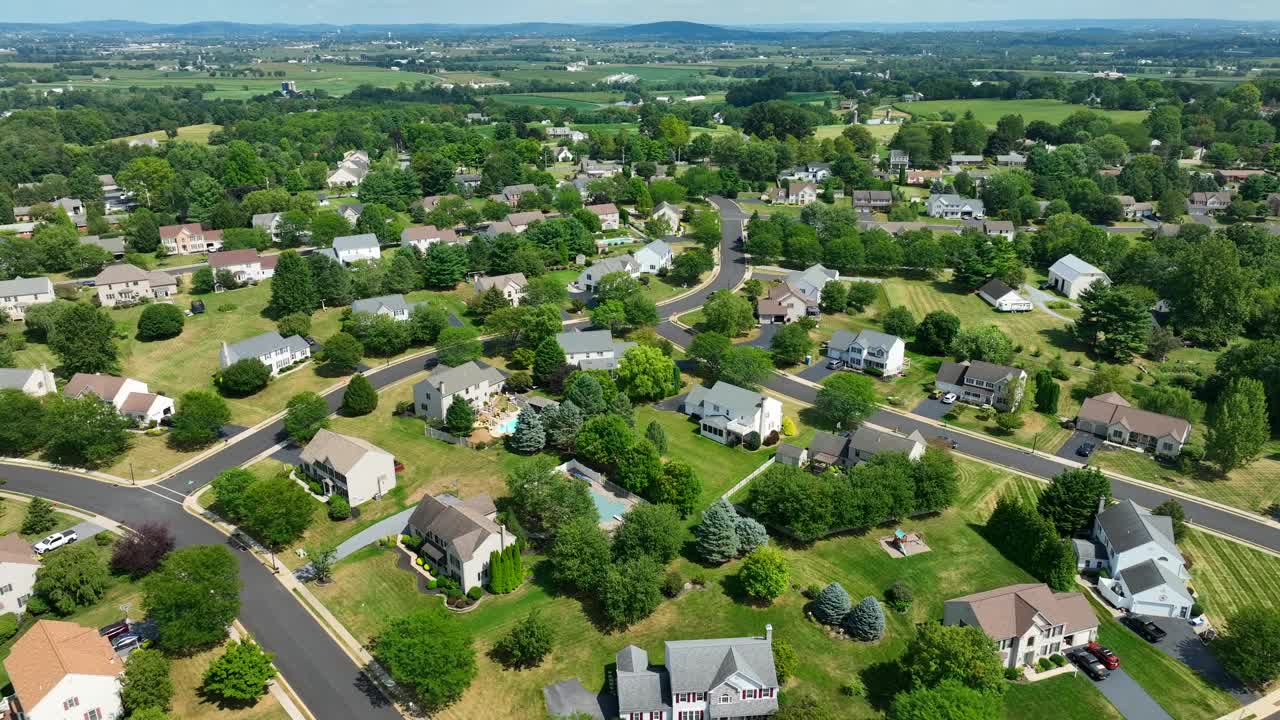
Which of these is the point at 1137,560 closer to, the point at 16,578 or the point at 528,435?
the point at 528,435

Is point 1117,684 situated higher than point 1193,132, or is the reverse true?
point 1193,132

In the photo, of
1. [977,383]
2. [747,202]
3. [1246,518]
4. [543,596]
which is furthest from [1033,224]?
[543,596]

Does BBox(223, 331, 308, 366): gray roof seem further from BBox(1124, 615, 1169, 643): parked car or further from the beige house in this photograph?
BBox(1124, 615, 1169, 643): parked car

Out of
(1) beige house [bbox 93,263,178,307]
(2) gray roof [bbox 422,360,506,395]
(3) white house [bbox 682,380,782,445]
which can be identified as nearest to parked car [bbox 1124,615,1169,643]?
(3) white house [bbox 682,380,782,445]

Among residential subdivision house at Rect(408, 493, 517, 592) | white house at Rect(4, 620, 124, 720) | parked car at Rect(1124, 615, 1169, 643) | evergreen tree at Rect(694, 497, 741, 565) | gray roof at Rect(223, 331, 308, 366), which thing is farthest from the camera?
gray roof at Rect(223, 331, 308, 366)

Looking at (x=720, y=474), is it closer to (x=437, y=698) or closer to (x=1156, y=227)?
(x=437, y=698)

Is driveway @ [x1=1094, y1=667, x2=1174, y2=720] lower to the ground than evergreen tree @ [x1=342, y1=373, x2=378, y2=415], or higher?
lower

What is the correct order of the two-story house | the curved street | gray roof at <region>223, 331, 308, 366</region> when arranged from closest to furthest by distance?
the curved street < the two-story house < gray roof at <region>223, 331, 308, 366</region>
